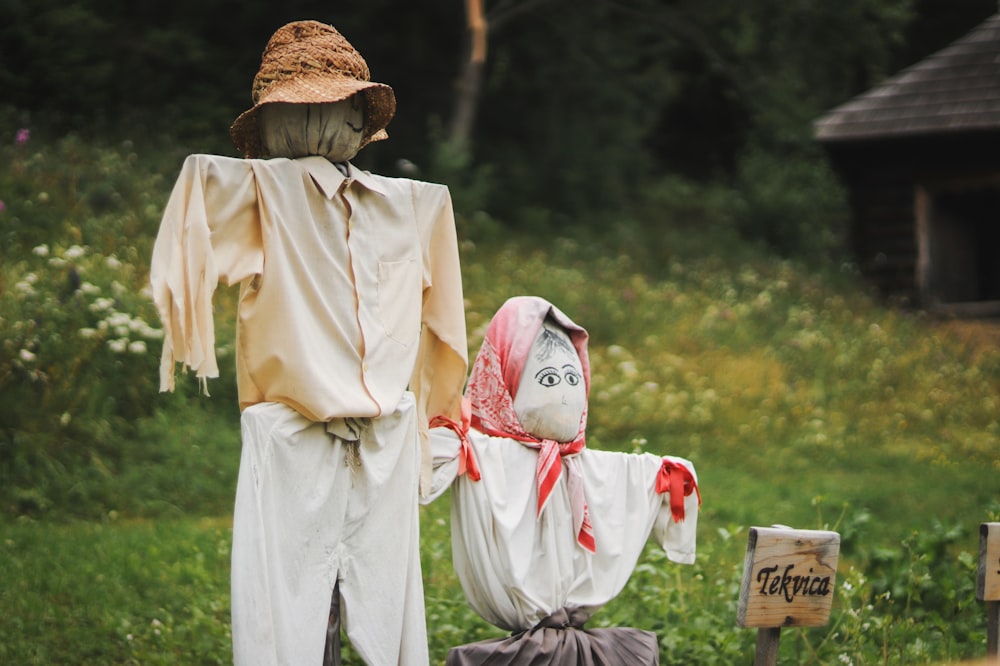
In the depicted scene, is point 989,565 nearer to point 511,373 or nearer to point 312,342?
point 511,373

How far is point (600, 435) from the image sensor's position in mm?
8383

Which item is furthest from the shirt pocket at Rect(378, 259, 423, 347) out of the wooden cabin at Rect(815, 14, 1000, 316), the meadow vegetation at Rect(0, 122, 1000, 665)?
the wooden cabin at Rect(815, 14, 1000, 316)

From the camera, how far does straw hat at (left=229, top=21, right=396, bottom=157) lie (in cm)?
379

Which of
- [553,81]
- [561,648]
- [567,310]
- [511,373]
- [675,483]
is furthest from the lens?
[553,81]

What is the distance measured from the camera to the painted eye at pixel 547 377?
431 cm

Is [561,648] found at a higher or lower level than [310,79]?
lower

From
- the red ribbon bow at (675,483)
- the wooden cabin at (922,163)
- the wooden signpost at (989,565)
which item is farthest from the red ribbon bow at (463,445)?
the wooden cabin at (922,163)

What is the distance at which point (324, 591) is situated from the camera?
3.70 metres

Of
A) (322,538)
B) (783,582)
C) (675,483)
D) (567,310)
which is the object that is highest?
(322,538)

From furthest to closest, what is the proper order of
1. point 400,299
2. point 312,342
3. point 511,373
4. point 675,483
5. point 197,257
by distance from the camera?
point 675,483 < point 511,373 < point 400,299 < point 312,342 < point 197,257

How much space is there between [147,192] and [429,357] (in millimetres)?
6246

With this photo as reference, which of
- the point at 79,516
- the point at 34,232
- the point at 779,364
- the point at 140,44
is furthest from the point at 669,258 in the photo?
the point at 79,516

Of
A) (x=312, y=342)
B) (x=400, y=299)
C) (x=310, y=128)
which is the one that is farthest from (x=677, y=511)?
(x=310, y=128)

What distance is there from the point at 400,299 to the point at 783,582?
4.83ft
